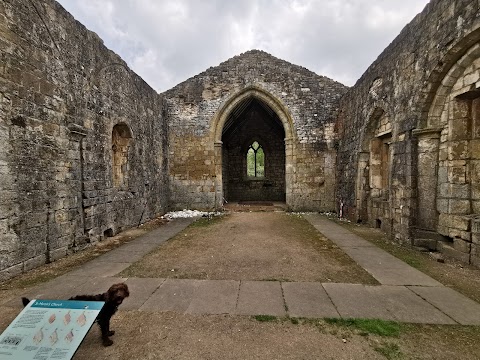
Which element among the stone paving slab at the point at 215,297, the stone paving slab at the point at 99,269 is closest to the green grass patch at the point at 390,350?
the stone paving slab at the point at 215,297

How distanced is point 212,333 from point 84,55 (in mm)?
A: 6369

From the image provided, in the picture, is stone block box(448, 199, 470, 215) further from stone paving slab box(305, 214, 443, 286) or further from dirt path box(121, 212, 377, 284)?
dirt path box(121, 212, 377, 284)

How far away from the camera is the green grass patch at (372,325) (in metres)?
2.48

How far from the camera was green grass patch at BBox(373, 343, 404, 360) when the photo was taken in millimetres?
2160

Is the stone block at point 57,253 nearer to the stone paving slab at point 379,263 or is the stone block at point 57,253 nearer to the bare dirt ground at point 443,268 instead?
the stone paving slab at point 379,263

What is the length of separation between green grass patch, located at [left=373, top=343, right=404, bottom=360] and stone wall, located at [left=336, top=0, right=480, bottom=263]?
3.35 metres

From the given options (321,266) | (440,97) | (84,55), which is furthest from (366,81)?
(84,55)

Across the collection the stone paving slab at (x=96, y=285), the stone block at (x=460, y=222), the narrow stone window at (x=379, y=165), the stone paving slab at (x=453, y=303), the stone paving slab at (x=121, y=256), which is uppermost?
the narrow stone window at (x=379, y=165)

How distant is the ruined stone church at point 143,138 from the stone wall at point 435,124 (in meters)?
0.02

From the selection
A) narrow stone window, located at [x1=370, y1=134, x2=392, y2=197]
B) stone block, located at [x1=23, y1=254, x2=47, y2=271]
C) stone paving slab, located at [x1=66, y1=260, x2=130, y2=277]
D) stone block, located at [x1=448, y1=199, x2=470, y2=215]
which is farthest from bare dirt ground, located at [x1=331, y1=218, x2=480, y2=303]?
stone block, located at [x1=23, y1=254, x2=47, y2=271]

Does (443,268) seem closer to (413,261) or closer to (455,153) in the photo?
(413,261)

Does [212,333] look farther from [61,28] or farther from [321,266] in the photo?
[61,28]

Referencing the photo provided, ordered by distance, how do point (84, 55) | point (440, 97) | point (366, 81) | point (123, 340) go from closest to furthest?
point (123, 340), point (440, 97), point (84, 55), point (366, 81)

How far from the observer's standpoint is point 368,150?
8469 millimetres
